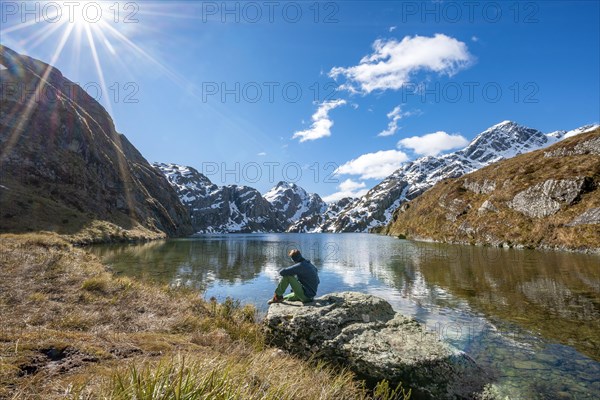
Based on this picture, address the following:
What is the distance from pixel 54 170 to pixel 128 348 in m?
89.8

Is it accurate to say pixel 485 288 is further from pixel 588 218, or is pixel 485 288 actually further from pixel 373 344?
pixel 588 218

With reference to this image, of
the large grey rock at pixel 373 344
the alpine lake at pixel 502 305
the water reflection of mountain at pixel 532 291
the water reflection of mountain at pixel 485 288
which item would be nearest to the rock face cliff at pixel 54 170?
the water reflection of mountain at pixel 485 288

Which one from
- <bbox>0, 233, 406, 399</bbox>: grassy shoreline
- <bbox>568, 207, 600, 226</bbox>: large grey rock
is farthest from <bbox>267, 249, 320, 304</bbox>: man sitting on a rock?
<bbox>568, 207, 600, 226</bbox>: large grey rock

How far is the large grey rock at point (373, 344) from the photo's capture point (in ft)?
25.1

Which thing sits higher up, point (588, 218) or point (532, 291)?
point (588, 218)

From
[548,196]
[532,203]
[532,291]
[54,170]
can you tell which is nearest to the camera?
[532,291]

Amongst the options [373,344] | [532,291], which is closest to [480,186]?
[532,291]

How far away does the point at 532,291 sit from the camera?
19.6 metres

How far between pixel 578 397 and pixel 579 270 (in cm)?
2588

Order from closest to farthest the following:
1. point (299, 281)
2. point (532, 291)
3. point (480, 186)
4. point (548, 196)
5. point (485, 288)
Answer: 1. point (299, 281)
2. point (532, 291)
3. point (485, 288)
4. point (548, 196)
5. point (480, 186)

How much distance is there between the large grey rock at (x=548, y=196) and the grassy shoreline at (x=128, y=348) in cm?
6202

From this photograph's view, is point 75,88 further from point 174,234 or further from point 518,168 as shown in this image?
point 518,168

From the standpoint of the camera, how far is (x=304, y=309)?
10.9 m

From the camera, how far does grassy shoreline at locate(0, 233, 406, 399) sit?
3.76m
